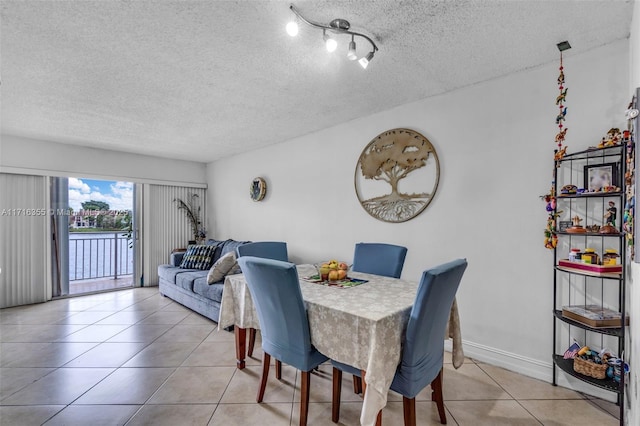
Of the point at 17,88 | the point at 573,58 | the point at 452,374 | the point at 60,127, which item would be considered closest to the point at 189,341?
the point at 452,374

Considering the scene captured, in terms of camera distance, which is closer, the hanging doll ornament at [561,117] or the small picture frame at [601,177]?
the small picture frame at [601,177]

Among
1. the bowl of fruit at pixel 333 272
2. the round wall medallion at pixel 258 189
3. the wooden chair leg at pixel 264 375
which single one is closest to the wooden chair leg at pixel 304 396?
the wooden chair leg at pixel 264 375

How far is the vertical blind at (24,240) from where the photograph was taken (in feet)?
13.6

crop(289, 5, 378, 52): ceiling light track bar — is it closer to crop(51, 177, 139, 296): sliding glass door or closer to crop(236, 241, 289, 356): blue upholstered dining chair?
crop(236, 241, 289, 356): blue upholstered dining chair

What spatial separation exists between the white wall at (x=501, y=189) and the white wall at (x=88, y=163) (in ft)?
12.7

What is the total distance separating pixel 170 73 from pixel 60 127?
2436 millimetres

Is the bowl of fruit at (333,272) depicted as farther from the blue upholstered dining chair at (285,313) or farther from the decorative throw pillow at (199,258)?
the decorative throw pillow at (199,258)

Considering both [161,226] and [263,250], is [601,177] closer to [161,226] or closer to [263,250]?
[263,250]

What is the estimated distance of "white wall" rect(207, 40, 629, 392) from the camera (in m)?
2.16

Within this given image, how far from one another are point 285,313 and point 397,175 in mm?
1966

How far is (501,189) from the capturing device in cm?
249

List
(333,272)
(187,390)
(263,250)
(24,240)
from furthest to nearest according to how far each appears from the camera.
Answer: (24,240)
(263,250)
(333,272)
(187,390)

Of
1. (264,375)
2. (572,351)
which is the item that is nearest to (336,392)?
(264,375)

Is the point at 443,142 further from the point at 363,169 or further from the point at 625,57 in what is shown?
the point at 625,57
